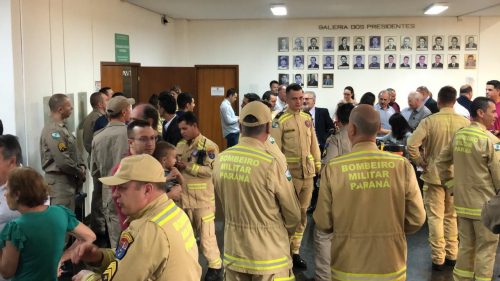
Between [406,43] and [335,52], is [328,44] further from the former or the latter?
[406,43]

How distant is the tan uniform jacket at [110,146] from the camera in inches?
154

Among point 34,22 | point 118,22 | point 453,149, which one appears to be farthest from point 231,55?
point 453,149

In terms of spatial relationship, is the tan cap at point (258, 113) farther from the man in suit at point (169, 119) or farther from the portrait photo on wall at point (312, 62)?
the portrait photo on wall at point (312, 62)

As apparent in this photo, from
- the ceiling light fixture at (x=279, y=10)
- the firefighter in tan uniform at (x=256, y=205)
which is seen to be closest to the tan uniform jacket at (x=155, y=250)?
the firefighter in tan uniform at (x=256, y=205)

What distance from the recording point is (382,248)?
103 inches

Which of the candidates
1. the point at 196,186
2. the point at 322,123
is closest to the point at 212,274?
the point at 196,186

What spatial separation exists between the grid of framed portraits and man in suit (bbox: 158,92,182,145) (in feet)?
20.2

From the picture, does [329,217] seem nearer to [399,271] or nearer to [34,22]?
[399,271]

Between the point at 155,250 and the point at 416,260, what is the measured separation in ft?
12.5

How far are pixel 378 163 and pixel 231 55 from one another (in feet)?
28.5

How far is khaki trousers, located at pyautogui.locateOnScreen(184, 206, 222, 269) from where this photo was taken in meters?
4.16

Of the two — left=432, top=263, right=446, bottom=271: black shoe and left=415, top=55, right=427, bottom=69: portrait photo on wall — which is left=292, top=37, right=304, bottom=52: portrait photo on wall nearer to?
left=415, top=55, right=427, bottom=69: portrait photo on wall

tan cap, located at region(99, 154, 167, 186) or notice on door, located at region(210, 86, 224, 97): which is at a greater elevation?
notice on door, located at region(210, 86, 224, 97)

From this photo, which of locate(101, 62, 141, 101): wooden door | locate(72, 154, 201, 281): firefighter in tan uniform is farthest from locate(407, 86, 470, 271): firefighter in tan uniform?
locate(101, 62, 141, 101): wooden door
